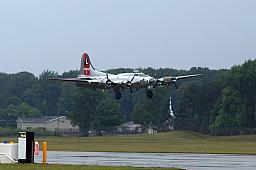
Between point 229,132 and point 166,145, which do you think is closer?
point 166,145

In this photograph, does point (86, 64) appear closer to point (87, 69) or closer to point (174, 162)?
point (87, 69)

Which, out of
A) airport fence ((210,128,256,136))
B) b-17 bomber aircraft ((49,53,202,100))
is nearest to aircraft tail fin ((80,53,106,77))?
b-17 bomber aircraft ((49,53,202,100))

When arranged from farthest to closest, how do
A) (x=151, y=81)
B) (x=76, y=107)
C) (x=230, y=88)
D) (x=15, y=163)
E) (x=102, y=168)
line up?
(x=76, y=107) → (x=230, y=88) → (x=151, y=81) → (x=15, y=163) → (x=102, y=168)

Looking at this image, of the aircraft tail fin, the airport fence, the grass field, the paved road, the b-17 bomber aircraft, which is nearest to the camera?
the paved road

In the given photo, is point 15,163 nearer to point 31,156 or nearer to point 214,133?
point 31,156

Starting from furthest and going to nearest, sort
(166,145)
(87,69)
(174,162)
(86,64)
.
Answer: (86,64), (87,69), (166,145), (174,162)

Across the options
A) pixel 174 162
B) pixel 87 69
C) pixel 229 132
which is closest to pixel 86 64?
pixel 87 69

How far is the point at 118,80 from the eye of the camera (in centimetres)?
10619

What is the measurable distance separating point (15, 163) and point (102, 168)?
5.04 meters

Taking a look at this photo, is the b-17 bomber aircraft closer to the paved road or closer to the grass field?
the grass field

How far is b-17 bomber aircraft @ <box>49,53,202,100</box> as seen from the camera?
332ft

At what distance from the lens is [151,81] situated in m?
101

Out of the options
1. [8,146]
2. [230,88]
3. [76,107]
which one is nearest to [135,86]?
[8,146]

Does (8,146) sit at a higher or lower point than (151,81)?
lower
